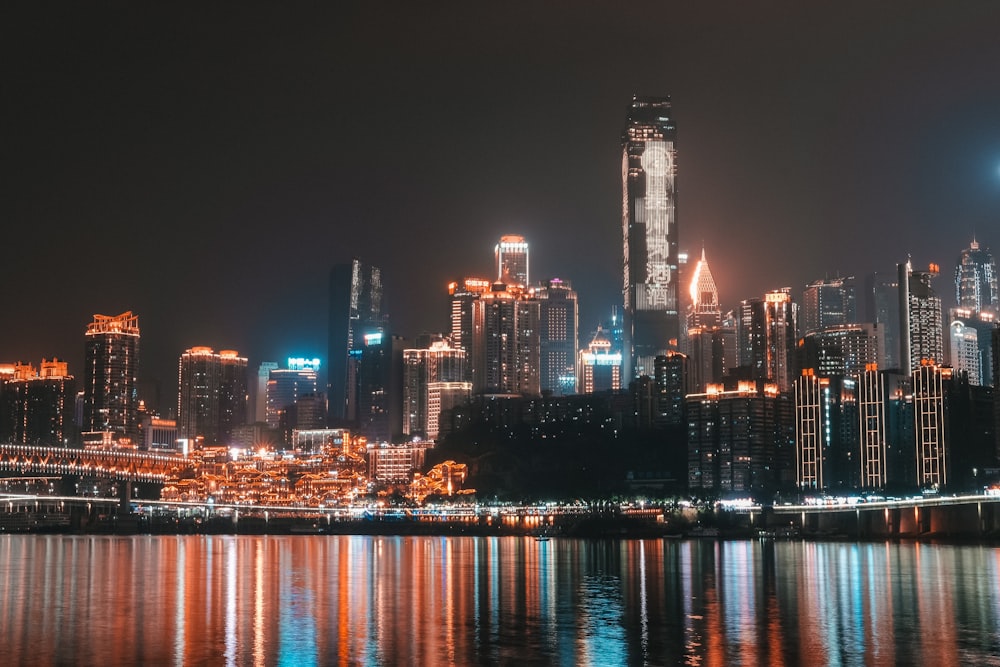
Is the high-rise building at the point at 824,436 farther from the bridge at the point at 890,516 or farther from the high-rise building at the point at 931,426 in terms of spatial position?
the bridge at the point at 890,516

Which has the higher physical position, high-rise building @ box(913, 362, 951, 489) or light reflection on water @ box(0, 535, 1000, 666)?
high-rise building @ box(913, 362, 951, 489)

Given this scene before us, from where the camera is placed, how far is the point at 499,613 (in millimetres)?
38656

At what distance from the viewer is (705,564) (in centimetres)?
6681

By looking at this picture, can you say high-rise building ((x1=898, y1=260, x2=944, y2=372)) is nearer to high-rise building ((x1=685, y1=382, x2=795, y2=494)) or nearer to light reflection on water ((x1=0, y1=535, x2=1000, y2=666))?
high-rise building ((x1=685, y1=382, x2=795, y2=494))

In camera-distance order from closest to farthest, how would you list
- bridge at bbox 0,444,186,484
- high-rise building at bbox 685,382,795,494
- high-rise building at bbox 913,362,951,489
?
high-rise building at bbox 913,362,951,489 < high-rise building at bbox 685,382,795,494 < bridge at bbox 0,444,186,484

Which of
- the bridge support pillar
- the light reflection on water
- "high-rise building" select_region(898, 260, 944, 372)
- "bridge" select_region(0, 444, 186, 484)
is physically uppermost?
"high-rise building" select_region(898, 260, 944, 372)

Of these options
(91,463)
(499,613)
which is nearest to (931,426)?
(91,463)

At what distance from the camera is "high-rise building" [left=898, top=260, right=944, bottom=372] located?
170m

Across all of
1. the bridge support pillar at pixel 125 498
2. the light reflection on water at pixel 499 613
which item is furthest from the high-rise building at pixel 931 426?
the bridge support pillar at pixel 125 498

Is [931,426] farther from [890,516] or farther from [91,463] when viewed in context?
[91,463]

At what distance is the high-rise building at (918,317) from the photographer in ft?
557

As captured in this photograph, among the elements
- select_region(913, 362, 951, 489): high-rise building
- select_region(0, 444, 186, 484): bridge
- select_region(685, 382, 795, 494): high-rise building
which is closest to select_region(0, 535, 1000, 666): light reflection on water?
select_region(913, 362, 951, 489): high-rise building

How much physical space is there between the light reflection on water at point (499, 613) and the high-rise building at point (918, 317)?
105432 millimetres

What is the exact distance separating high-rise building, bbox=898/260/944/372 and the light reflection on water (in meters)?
105
